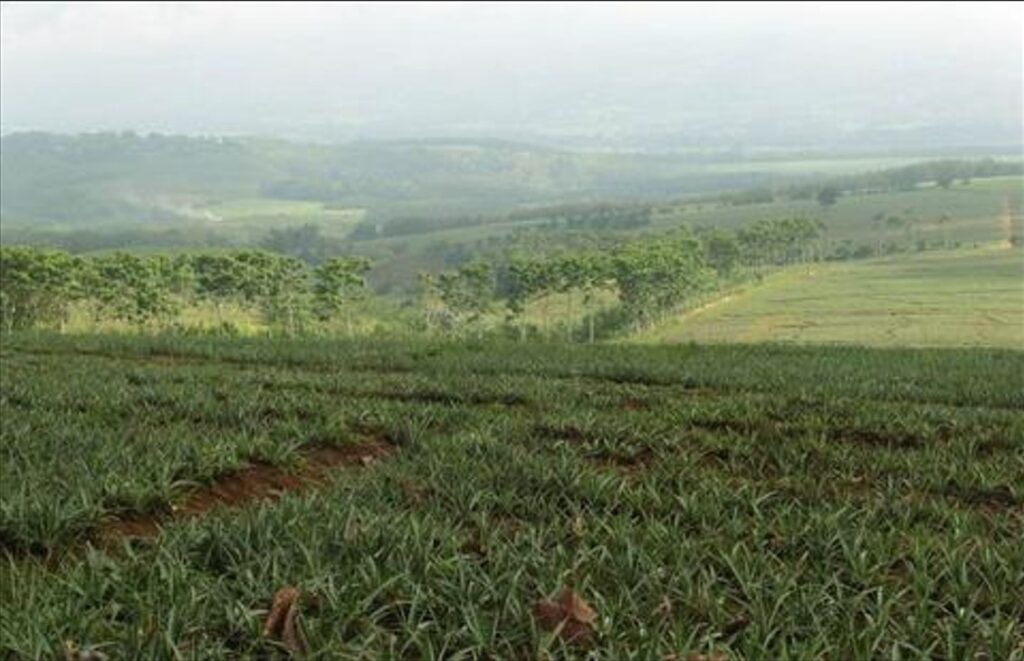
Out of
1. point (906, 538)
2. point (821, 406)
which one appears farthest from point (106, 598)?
point (821, 406)

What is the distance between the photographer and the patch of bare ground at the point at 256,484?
7.75 metres

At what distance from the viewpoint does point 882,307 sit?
335ft

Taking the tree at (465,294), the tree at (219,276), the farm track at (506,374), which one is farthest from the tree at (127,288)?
the farm track at (506,374)

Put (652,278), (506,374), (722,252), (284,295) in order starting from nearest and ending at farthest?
1. (506,374)
2. (284,295)
3. (652,278)
4. (722,252)

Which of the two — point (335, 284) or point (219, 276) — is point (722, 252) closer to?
point (335, 284)

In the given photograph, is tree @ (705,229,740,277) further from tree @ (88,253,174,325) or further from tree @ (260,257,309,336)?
tree @ (88,253,174,325)

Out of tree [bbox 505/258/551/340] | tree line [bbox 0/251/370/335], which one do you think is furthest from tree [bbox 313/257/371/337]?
tree [bbox 505/258/551/340]

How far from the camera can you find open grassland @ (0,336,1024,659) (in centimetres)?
459

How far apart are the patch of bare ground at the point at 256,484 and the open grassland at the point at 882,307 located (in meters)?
70.0

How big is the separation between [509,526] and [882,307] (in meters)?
102

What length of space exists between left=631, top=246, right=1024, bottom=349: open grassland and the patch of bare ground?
230ft

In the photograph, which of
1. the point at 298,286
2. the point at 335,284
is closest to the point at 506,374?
the point at 335,284

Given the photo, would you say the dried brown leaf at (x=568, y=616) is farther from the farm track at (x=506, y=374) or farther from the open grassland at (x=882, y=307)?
the open grassland at (x=882, y=307)

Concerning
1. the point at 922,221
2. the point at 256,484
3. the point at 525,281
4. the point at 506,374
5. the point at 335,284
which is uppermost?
the point at 256,484
